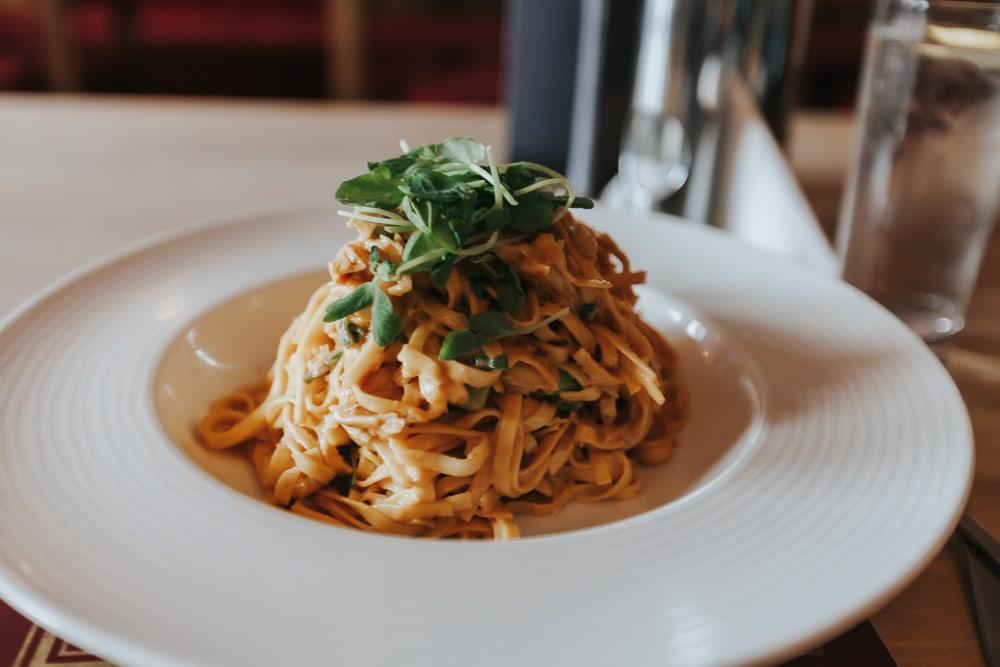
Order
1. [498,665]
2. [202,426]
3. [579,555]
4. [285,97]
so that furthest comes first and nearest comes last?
[285,97] < [202,426] < [579,555] < [498,665]

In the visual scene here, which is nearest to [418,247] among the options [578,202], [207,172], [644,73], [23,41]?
[578,202]

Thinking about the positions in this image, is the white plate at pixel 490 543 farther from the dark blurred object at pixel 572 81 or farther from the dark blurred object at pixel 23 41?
the dark blurred object at pixel 23 41

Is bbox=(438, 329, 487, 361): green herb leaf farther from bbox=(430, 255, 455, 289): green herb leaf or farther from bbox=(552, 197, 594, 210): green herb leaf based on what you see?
bbox=(552, 197, 594, 210): green herb leaf

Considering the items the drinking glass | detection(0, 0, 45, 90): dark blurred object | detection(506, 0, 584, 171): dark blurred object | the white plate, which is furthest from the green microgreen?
detection(0, 0, 45, 90): dark blurred object

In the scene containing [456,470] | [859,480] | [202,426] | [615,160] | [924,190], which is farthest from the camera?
[615,160]

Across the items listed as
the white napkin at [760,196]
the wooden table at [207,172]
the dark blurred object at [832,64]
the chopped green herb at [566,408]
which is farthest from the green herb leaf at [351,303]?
the dark blurred object at [832,64]

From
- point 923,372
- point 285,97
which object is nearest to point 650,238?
point 923,372

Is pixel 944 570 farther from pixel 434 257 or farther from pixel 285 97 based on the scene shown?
pixel 285 97
